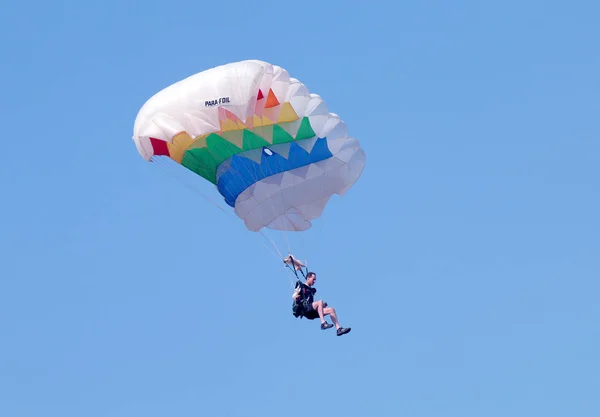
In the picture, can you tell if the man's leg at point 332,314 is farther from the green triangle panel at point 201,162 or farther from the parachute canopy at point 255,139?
the green triangle panel at point 201,162

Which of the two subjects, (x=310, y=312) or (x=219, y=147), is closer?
(x=310, y=312)

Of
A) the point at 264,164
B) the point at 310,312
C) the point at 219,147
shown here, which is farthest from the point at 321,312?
the point at 219,147

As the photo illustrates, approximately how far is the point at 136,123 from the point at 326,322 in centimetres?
572

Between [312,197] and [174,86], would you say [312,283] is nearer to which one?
[312,197]

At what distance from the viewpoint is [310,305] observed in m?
31.8

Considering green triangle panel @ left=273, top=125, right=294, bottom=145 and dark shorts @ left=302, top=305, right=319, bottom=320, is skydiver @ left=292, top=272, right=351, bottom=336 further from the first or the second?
green triangle panel @ left=273, top=125, right=294, bottom=145

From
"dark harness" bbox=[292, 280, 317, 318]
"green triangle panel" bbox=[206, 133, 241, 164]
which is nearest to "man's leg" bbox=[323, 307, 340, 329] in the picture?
"dark harness" bbox=[292, 280, 317, 318]

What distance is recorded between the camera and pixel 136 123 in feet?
107

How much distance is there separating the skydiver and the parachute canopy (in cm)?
212

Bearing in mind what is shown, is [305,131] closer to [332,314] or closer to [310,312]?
[310,312]

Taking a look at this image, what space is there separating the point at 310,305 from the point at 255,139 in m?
3.62

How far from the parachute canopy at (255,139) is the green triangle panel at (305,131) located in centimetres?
1

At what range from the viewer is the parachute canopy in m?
32.0

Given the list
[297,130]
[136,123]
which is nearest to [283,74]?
[297,130]
